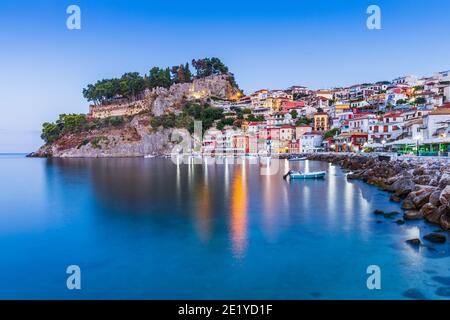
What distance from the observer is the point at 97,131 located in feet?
354

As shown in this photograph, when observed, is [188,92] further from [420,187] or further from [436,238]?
[436,238]

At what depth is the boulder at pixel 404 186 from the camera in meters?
21.7

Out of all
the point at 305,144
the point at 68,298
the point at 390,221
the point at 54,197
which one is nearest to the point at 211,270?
the point at 68,298

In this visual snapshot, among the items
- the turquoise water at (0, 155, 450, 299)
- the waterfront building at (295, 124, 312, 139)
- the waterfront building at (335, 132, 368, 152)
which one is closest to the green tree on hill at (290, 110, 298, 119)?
the waterfront building at (295, 124, 312, 139)

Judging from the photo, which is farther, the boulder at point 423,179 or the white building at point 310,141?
the white building at point 310,141

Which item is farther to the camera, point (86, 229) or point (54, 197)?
point (54, 197)

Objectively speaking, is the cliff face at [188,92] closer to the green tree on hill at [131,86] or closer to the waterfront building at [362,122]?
the green tree on hill at [131,86]

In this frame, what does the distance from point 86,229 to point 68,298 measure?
26.6 ft

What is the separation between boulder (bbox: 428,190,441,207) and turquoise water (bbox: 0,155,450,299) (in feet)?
5.02

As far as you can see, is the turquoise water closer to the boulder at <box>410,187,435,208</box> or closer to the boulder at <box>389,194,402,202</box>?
the boulder at <box>389,194,402,202</box>

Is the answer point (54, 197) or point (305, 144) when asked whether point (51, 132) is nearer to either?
point (305, 144)

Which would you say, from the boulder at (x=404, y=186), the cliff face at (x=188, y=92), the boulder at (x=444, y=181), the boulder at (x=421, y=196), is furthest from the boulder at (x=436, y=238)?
the cliff face at (x=188, y=92)

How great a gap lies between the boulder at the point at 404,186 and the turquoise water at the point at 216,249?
96cm

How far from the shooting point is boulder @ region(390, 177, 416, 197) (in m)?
21.7
